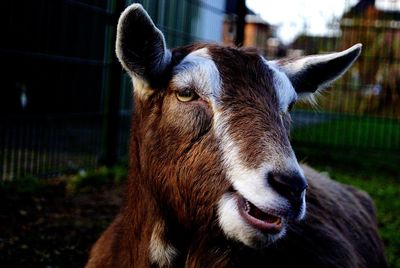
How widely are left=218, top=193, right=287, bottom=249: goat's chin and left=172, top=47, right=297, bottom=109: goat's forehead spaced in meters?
0.54

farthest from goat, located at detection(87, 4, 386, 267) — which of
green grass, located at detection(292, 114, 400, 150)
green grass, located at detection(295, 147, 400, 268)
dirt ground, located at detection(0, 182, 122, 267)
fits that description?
green grass, located at detection(292, 114, 400, 150)

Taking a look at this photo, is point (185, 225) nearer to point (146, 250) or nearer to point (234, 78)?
point (146, 250)

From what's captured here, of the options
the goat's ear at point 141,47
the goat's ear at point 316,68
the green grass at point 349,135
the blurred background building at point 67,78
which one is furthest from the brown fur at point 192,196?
the green grass at point 349,135

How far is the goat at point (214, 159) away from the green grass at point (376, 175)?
268cm

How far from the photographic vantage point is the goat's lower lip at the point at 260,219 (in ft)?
8.97

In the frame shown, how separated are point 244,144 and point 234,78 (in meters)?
0.42

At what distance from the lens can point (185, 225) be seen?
3.13m

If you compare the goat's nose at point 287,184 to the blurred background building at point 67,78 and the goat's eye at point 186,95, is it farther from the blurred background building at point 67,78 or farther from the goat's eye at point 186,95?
the blurred background building at point 67,78

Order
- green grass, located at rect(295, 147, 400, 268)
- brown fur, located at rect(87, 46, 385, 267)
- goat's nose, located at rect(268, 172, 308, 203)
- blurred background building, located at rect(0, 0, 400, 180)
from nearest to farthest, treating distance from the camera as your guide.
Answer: goat's nose, located at rect(268, 172, 308, 203)
brown fur, located at rect(87, 46, 385, 267)
green grass, located at rect(295, 147, 400, 268)
blurred background building, located at rect(0, 0, 400, 180)

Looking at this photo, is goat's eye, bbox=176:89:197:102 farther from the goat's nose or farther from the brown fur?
the goat's nose

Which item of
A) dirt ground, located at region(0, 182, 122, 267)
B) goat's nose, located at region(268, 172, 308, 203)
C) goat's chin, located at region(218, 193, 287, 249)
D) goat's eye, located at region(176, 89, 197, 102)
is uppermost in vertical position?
goat's eye, located at region(176, 89, 197, 102)

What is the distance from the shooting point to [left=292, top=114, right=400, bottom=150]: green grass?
528 inches

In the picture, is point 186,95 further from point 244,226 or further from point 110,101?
point 110,101

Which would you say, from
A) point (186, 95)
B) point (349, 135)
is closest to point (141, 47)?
point (186, 95)
